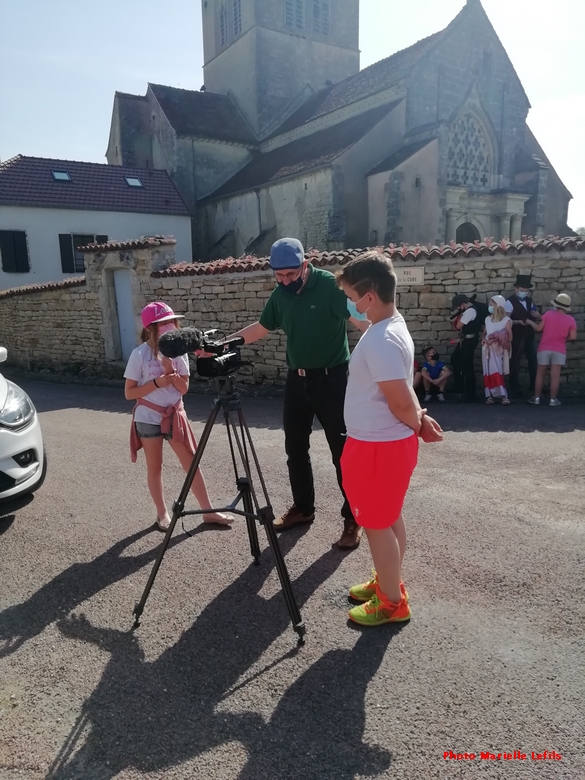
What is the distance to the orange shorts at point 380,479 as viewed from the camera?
97.0 inches

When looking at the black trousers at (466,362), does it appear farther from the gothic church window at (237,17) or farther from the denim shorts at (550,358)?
the gothic church window at (237,17)

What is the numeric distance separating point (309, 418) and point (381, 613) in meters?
1.45

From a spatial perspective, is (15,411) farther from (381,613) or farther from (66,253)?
(66,253)

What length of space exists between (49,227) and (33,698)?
858 inches

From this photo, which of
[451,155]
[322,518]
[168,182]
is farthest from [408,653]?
[168,182]

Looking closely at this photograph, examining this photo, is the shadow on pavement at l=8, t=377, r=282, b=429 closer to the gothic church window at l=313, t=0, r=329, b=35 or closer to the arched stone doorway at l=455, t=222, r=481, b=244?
the arched stone doorway at l=455, t=222, r=481, b=244

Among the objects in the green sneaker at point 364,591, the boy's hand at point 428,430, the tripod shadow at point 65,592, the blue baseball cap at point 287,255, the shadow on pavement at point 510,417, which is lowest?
the tripod shadow at point 65,592

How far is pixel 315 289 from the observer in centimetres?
349

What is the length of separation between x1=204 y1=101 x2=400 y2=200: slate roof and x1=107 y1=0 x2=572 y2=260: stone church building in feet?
0.35

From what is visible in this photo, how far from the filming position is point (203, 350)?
2812 millimetres

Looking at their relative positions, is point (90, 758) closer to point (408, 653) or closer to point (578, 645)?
point (408, 653)

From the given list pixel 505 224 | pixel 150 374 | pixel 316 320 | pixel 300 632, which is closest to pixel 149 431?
pixel 150 374

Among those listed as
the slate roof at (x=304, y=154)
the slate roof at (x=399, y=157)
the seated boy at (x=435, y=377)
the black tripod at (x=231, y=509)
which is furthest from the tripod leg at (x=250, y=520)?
the slate roof at (x=304, y=154)

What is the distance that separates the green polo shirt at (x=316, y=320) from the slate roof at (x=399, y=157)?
16.4 m
